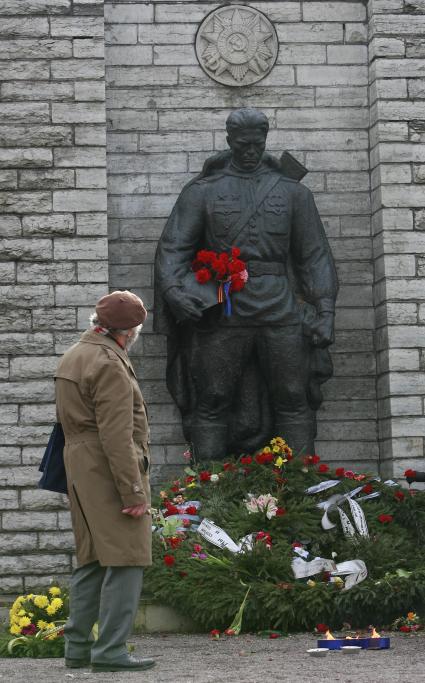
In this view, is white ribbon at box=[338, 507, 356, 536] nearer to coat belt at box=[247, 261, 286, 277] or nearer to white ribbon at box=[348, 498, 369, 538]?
white ribbon at box=[348, 498, 369, 538]

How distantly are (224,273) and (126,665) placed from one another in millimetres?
3701

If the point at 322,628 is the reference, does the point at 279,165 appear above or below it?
above

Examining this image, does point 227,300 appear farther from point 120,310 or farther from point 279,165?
point 120,310

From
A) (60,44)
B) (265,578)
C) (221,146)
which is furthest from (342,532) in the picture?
(60,44)

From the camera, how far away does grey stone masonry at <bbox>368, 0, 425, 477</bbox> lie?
8.91 meters

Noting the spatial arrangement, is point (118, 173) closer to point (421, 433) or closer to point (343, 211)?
point (343, 211)

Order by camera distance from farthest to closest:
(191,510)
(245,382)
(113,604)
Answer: (245,382)
(191,510)
(113,604)

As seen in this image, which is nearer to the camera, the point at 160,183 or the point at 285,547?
the point at 285,547

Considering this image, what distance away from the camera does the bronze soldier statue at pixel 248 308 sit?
866 cm

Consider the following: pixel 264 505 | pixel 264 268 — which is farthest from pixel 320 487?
pixel 264 268

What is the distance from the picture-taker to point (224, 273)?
854cm

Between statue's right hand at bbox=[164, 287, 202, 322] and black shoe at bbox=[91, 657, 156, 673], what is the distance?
11.2 ft

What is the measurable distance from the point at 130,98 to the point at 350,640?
15.8 ft

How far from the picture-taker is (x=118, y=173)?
9.36 meters
